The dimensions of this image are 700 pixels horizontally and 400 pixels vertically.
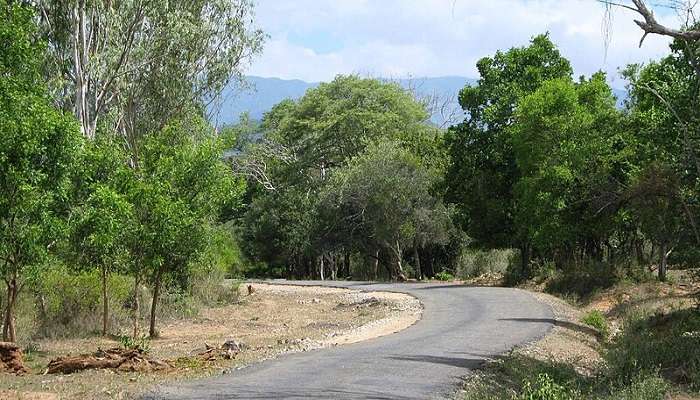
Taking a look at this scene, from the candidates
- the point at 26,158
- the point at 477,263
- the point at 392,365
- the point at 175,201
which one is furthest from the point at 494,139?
the point at 392,365

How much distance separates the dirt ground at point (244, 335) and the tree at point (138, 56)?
30.1ft

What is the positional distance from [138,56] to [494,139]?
708 inches

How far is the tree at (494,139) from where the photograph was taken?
40.8 meters

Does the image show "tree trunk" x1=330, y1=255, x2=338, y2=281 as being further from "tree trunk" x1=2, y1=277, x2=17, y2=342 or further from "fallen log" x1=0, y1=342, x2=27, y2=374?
"fallen log" x1=0, y1=342, x2=27, y2=374

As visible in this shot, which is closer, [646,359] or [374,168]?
[646,359]

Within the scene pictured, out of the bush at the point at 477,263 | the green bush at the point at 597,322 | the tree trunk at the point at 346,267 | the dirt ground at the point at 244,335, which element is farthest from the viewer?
the tree trunk at the point at 346,267

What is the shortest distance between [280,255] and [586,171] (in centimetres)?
3687

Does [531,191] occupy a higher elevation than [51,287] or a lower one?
higher

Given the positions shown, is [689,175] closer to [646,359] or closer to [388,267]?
[646,359]

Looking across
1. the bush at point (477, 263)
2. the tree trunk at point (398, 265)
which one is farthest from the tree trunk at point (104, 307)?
the bush at point (477, 263)

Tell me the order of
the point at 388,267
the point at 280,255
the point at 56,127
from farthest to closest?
1. the point at 280,255
2. the point at 388,267
3. the point at 56,127

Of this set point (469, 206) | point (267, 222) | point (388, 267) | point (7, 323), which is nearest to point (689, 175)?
point (7, 323)

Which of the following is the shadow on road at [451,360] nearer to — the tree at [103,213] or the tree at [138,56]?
the tree at [103,213]

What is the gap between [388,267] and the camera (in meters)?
56.4
